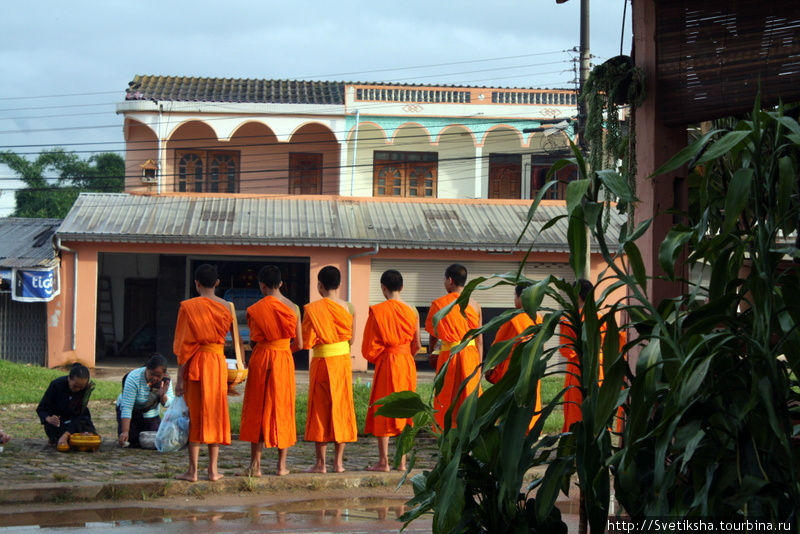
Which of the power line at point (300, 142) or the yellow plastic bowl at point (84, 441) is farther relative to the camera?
the power line at point (300, 142)

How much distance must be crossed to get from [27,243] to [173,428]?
51.9 ft

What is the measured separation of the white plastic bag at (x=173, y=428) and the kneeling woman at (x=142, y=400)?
0.49 metres

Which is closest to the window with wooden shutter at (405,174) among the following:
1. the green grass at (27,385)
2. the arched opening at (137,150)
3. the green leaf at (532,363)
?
the arched opening at (137,150)

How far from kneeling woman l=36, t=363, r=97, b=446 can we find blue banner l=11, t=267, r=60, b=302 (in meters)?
11.8

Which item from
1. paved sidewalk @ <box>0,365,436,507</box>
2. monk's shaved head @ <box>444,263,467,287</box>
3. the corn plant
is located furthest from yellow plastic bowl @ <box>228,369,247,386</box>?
the corn plant

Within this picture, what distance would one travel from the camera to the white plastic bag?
28.5 feet

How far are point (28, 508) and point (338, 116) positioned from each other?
59.5ft

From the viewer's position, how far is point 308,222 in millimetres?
22578

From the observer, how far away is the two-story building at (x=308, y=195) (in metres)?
21.7

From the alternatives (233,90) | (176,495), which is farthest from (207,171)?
(176,495)

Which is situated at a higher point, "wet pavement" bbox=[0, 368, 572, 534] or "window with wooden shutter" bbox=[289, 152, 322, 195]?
"window with wooden shutter" bbox=[289, 152, 322, 195]

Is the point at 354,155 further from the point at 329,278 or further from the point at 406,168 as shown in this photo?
the point at 329,278

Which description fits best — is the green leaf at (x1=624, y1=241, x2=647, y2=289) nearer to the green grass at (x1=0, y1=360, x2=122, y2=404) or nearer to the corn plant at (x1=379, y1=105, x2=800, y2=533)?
the corn plant at (x1=379, y1=105, x2=800, y2=533)

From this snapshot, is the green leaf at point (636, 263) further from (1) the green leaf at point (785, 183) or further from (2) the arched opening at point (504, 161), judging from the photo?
(2) the arched opening at point (504, 161)
